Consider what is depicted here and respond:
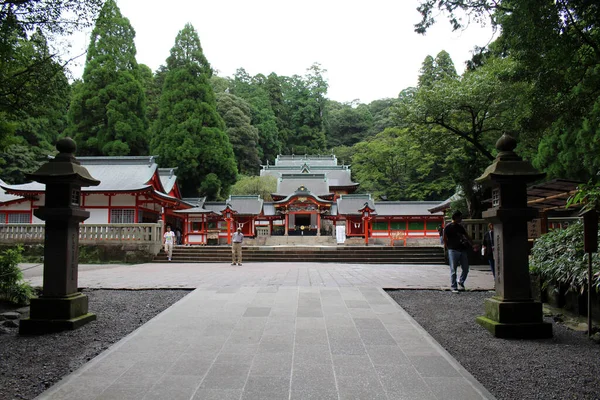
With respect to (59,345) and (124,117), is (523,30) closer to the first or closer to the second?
(59,345)

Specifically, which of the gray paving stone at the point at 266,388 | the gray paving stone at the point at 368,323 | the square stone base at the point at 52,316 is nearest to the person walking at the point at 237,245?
the square stone base at the point at 52,316

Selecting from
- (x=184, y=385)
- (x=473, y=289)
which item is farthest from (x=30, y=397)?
(x=473, y=289)

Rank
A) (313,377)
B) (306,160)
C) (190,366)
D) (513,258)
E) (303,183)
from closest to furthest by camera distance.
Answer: (313,377) < (190,366) < (513,258) < (303,183) < (306,160)

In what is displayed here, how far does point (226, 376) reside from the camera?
355 cm

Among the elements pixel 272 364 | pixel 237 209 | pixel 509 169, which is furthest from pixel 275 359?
pixel 237 209

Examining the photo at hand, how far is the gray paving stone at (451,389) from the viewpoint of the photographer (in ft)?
10.4

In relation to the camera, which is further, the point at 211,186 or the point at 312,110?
the point at 312,110

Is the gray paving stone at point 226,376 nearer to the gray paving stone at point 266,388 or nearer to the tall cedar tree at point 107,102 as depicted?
the gray paving stone at point 266,388

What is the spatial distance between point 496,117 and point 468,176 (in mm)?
2839

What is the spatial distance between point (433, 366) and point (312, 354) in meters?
1.18

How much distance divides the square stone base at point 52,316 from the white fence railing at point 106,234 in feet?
43.0

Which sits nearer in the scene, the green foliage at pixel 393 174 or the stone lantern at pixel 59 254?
the stone lantern at pixel 59 254

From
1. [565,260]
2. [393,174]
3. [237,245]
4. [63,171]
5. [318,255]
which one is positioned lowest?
[318,255]

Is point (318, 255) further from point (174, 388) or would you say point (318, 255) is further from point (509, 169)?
point (174, 388)
